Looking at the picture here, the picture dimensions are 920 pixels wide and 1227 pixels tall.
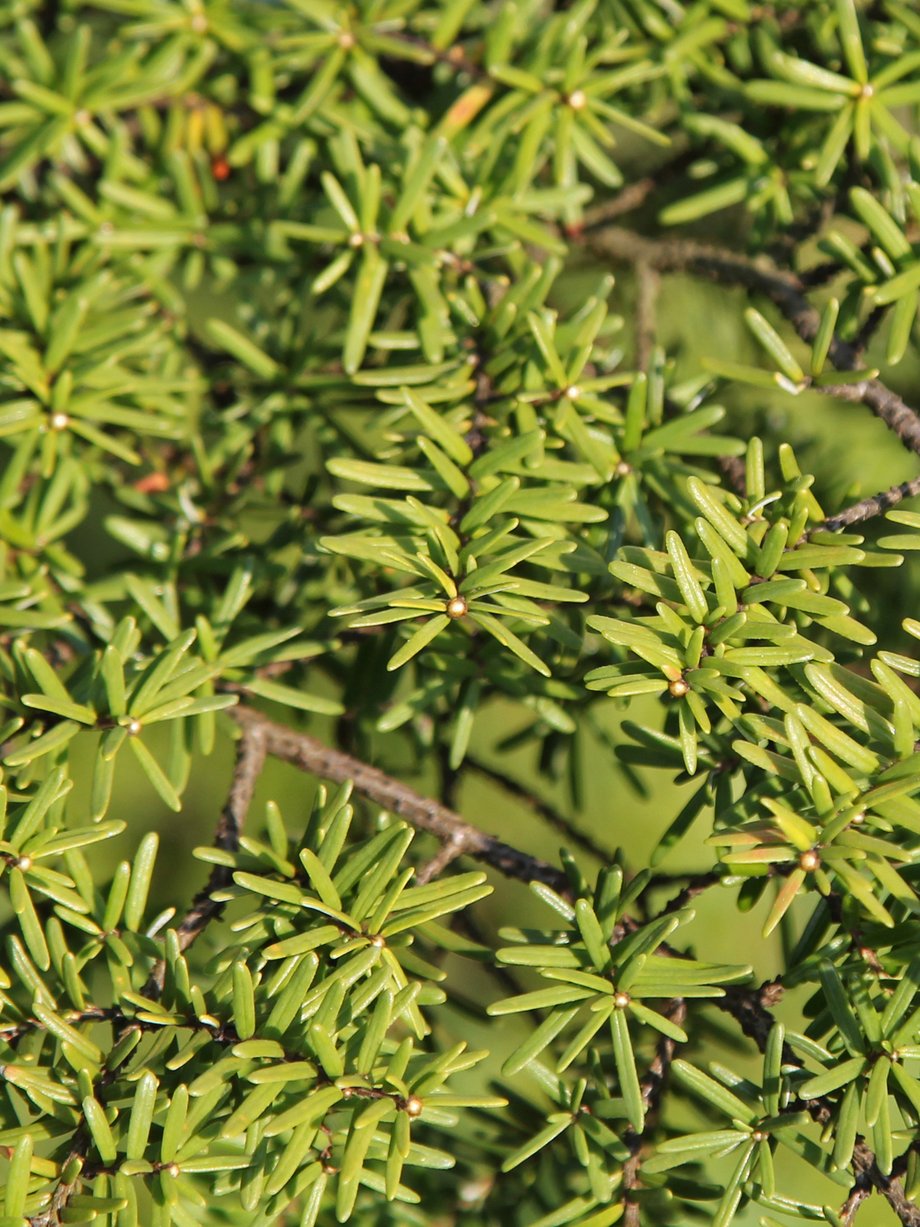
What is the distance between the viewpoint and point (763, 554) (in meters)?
0.51

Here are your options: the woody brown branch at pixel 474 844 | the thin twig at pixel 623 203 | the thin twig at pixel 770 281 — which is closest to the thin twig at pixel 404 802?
the woody brown branch at pixel 474 844

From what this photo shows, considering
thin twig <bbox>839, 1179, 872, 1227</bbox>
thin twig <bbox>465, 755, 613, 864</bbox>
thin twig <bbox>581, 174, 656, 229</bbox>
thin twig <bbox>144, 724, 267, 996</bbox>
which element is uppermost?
thin twig <bbox>581, 174, 656, 229</bbox>

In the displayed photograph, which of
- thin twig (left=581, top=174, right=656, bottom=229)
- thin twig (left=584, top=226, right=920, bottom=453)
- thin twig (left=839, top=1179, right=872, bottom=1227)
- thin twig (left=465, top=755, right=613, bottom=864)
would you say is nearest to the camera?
thin twig (left=839, top=1179, right=872, bottom=1227)

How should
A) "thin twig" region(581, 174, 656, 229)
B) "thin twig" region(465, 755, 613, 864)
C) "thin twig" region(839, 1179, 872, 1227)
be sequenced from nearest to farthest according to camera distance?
"thin twig" region(839, 1179, 872, 1227)
"thin twig" region(465, 755, 613, 864)
"thin twig" region(581, 174, 656, 229)

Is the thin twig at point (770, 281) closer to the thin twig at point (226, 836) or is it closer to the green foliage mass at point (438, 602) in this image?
the green foliage mass at point (438, 602)

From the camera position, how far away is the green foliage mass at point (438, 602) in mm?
485

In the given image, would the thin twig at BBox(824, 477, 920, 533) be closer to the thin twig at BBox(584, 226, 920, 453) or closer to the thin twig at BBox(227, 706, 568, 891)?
the thin twig at BBox(584, 226, 920, 453)

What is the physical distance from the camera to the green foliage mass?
49 cm

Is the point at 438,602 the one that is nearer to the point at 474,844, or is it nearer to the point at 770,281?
the point at 474,844

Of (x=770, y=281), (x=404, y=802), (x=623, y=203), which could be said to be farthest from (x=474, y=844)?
(x=623, y=203)

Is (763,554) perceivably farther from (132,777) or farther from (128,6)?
(132,777)

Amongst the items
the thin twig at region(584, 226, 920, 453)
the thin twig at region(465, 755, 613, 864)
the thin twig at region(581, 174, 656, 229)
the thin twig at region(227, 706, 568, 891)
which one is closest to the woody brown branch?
the thin twig at region(227, 706, 568, 891)

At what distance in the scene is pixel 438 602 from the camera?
51cm

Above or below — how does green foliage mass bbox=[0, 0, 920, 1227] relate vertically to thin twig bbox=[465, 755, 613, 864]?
above
